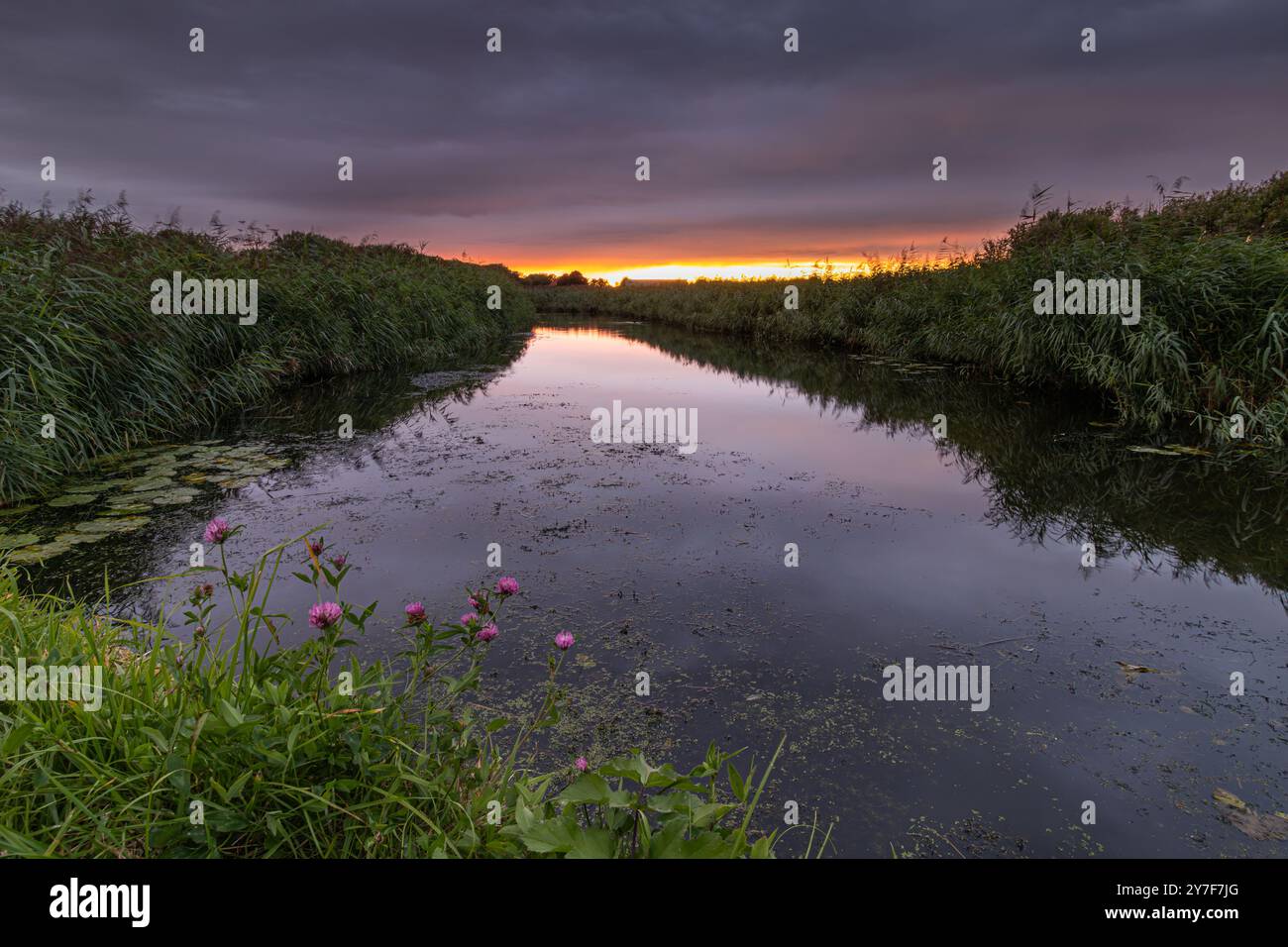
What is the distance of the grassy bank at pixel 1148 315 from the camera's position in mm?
6727

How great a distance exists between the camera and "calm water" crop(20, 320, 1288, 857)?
2.23 metres

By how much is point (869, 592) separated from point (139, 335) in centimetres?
735

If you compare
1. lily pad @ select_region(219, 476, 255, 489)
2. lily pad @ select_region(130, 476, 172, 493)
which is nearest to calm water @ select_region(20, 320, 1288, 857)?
lily pad @ select_region(219, 476, 255, 489)

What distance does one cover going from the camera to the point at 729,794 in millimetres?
2137

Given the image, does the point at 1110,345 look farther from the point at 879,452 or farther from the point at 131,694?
the point at 131,694

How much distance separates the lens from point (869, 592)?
372cm

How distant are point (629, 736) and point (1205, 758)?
211cm

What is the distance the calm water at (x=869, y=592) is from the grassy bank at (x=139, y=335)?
896 millimetres

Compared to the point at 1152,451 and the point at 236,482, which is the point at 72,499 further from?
the point at 1152,451

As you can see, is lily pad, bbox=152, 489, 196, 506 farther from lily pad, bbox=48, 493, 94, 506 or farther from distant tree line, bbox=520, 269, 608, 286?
distant tree line, bbox=520, 269, 608, 286

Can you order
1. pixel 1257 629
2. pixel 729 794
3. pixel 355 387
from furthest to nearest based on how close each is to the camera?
1. pixel 355 387
2. pixel 1257 629
3. pixel 729 794
